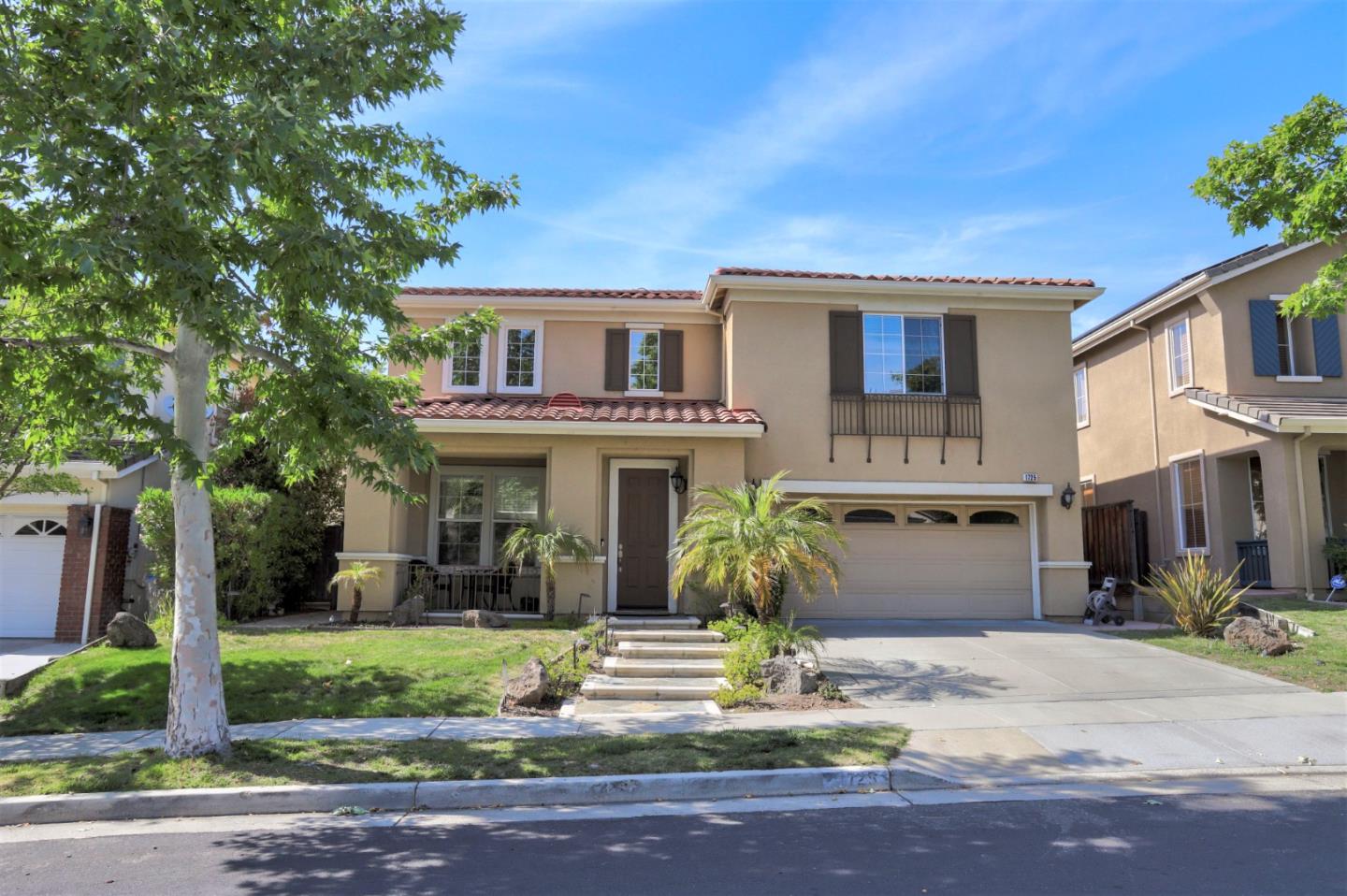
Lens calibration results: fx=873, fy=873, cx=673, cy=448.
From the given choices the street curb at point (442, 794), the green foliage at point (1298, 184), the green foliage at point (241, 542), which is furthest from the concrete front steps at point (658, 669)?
the green foliage at point (1298, 184)

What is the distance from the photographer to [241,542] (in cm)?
1321

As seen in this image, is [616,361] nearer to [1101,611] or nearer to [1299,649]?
[1101,611]

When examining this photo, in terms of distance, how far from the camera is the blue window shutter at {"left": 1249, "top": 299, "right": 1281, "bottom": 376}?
50.4 ft

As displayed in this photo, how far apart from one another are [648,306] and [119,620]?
906 centimetres

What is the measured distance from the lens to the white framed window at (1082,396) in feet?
65.4

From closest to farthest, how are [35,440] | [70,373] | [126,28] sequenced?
[126,28]
[70,373]
[35,440]

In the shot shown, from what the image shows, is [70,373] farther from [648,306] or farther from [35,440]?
[648,306]

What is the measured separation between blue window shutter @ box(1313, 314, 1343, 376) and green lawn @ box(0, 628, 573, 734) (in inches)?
553

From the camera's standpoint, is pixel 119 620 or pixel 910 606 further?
pixel 910 606

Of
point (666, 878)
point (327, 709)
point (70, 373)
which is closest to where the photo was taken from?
point (666, 878)

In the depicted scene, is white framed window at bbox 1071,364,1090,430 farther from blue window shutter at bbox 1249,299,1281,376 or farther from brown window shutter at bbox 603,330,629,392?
brown window shutter at bbox 603,330,629,392

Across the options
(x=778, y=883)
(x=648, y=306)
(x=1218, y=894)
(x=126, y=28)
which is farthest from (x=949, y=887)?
(x=648, y=306)

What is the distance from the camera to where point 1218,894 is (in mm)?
4230

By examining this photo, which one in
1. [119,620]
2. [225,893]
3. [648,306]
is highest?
[648,306]
